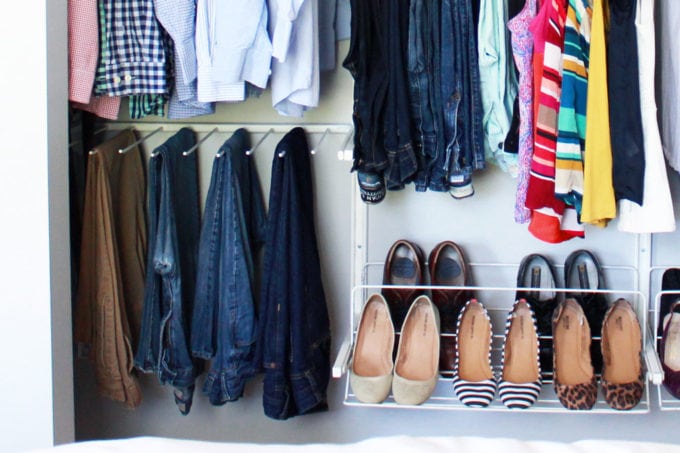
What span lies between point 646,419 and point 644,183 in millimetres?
824

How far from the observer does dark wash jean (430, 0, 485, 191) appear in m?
2.26

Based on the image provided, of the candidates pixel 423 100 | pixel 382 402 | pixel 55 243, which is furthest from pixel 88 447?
pixel 423 100

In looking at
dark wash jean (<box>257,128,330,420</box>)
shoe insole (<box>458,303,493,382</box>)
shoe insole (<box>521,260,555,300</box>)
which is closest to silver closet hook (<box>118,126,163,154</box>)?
dark wash jean (<box>257,128,330,420</box>)

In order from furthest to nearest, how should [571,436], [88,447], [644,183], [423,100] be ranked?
[571,436] < [423,100] < [644,183] < [88,447]

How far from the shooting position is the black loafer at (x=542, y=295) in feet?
8.00

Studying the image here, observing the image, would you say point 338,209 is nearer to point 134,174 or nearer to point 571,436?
point 134,174

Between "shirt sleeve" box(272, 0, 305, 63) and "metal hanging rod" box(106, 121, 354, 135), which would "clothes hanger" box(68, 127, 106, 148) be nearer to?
"metal hanging rod" box(106, 121, 354, 135)

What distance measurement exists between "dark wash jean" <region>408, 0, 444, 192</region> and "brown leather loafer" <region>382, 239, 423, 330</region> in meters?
0.36

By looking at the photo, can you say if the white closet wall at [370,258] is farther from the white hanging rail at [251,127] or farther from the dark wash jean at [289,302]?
the dark wash jean at [289,302]

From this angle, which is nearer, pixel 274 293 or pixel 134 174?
pixel 274 293

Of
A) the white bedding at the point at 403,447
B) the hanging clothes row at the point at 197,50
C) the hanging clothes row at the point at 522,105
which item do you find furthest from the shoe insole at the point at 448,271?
the white bedding at the point at 403,447

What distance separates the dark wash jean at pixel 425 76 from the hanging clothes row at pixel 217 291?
38 cm

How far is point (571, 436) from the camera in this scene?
261cm

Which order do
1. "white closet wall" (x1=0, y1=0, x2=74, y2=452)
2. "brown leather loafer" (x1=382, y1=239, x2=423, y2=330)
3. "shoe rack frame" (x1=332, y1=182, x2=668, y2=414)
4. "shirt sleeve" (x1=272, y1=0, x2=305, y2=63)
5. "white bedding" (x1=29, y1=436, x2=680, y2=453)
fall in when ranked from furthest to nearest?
"brown leather loafer" (x1=382, y1=239, x2=423, y2=330), "shoe rack frame" (x1=332, y1=182, x2=668, y2=414), "shirt sleeve" (x1=272, y1=0, x2=305, y2=63), "white closet wall" (x1=0, y1=0, x2=74, y2=452), "white bedding" (x1=29, y1=436, x2=680, y2=453)
